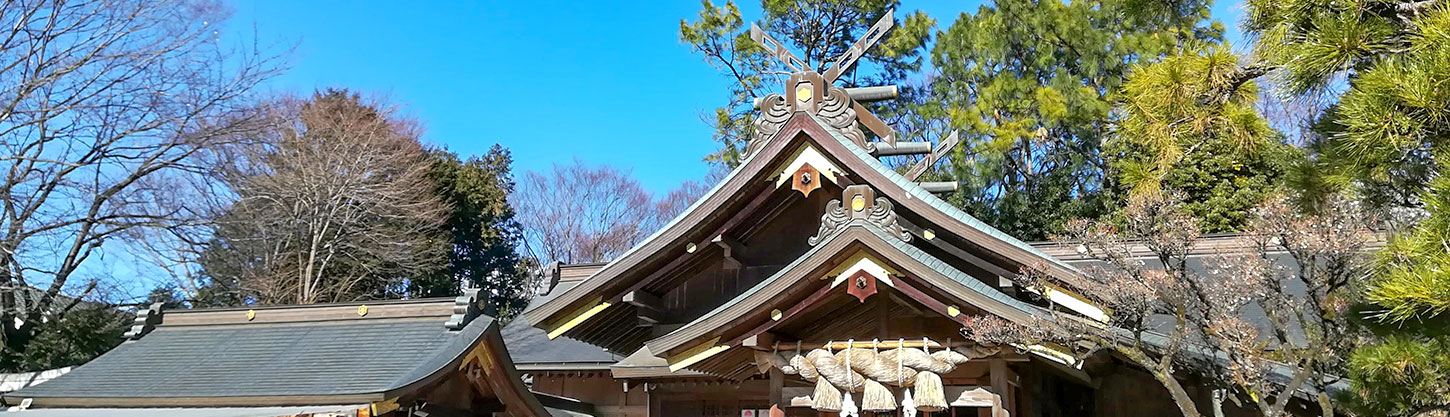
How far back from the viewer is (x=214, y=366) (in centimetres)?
969

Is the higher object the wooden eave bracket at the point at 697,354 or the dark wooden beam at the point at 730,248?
the dark wooden beam at the point at 730,248

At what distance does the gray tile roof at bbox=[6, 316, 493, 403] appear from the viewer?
8.77 meters

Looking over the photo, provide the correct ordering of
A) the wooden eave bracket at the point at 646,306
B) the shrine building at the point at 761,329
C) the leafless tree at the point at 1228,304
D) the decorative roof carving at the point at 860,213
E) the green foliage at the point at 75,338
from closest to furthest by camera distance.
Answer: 1. the leafless tree at the point at 1228,304
2. the shrine building at the point at 761,329
3. the decorative roof carving at the point at 860,213
4. the wooden eave bracket at the point at 646,306
5. the green foliage at the point at 75,338

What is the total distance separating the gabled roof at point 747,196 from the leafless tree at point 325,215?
653 inches

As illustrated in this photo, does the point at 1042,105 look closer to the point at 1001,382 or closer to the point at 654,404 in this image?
the point at 654,404

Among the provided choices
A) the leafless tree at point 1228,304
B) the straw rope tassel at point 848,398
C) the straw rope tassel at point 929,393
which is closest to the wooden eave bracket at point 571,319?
the straw rope tassel at point 848,398

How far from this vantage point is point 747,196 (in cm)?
949

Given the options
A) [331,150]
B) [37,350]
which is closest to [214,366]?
[37,350]

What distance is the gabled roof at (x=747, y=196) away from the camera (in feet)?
28.9

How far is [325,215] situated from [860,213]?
20901 millimetres

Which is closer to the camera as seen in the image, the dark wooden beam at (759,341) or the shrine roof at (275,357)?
the dark wooden beam at (759,341)

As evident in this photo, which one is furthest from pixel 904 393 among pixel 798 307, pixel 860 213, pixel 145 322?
pixel 145 322

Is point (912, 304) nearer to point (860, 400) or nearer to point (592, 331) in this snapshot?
point (860, 400)

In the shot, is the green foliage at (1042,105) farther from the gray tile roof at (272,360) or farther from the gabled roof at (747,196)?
the gray tile roof at (272,360)
